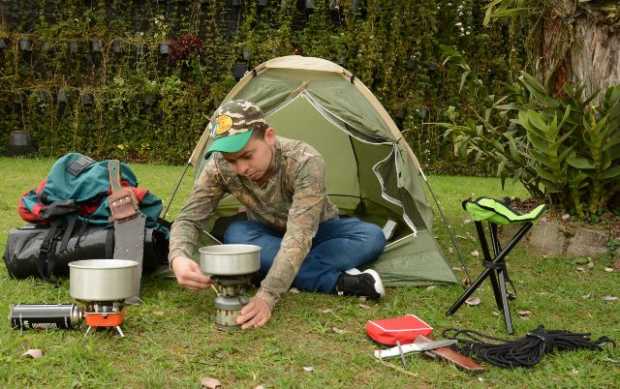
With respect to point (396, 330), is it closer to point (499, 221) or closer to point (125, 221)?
point (499, 221)

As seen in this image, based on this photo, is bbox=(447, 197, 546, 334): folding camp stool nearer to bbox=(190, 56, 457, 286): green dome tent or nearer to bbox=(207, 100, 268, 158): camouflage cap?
bbox=(190, 56, 457, 286): green dome tent

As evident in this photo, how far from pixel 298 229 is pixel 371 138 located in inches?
52.0

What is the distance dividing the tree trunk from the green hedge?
14.0ft

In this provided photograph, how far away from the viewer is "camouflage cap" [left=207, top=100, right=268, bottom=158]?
292 cm

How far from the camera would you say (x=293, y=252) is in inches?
117

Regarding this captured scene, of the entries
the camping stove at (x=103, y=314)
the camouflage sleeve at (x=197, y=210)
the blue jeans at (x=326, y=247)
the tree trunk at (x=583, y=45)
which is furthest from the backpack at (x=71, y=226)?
the tree trunk at (x=583, y=45)

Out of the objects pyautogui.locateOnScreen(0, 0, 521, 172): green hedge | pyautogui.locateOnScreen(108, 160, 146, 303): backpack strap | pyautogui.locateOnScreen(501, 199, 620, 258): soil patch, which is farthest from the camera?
pyautogui.locateOnScreen(0, 0, 521, 172): green hedge

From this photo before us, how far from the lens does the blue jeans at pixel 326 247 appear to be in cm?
358

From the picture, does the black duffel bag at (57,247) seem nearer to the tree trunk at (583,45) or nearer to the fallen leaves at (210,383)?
the fallen leaves at (210,383)

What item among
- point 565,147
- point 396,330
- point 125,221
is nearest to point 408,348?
point 396,330

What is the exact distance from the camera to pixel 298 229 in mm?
3051

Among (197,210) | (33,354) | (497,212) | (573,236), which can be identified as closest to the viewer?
(33,354)

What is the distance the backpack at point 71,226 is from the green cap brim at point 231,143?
0.84 m

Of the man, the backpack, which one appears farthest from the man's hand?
the backpack
